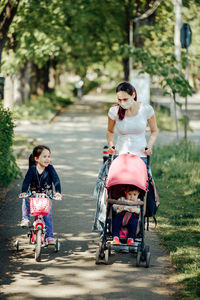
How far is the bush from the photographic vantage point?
956cm

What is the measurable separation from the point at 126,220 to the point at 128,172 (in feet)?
1.91

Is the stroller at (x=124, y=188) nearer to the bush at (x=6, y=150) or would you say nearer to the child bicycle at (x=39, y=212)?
the child bicycle at (x=39, y=212)

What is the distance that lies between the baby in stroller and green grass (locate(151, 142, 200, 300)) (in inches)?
21.2

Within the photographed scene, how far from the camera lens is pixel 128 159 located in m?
6.23

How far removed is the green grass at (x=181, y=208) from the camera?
5.97m

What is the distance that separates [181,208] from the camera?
9305mm

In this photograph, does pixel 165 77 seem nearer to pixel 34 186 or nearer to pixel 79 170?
pixel 79 170

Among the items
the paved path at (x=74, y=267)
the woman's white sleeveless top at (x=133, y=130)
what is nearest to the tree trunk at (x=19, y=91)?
the paved path at (x=74, y=267)

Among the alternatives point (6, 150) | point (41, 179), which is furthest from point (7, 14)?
point (41, 179)

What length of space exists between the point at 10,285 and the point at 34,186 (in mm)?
1380

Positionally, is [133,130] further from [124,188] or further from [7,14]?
[7,14]

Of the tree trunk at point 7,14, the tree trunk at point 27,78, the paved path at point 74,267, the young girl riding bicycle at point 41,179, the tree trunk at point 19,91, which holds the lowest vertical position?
A: the paved path at point 74,267

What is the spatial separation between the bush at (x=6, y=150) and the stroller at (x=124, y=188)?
3.19 meters

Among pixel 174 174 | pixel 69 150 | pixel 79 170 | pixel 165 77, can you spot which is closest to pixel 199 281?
pixel 174 174
